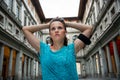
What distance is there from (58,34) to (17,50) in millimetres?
22078

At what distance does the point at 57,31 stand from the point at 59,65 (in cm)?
35

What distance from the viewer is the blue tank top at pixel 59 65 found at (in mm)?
1620

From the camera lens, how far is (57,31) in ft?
5.92

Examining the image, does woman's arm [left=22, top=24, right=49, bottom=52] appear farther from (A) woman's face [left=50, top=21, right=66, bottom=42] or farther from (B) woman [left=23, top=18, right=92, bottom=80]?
(A) woman's face [left=50, top=21, right=66, bottom=42]

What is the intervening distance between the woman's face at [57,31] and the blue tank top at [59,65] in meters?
0.12

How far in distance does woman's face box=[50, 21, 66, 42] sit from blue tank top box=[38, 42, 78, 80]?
12 centimetres

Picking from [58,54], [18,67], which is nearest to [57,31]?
[58,54]

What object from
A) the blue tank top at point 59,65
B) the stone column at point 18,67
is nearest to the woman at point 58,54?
the blue tank top at point 59,65

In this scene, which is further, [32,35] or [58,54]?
[32,35]

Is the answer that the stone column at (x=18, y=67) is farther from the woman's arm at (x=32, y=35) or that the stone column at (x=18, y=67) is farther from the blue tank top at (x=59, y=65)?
the blue tank top at (x=59, y=65)

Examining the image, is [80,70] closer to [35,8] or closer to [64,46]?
Result: [35,8]

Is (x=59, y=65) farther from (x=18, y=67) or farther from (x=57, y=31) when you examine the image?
(x=18, y=67)

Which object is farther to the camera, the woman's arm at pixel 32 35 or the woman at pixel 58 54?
the woman's arm at pixel 32 35

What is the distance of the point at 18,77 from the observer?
2289 cm
